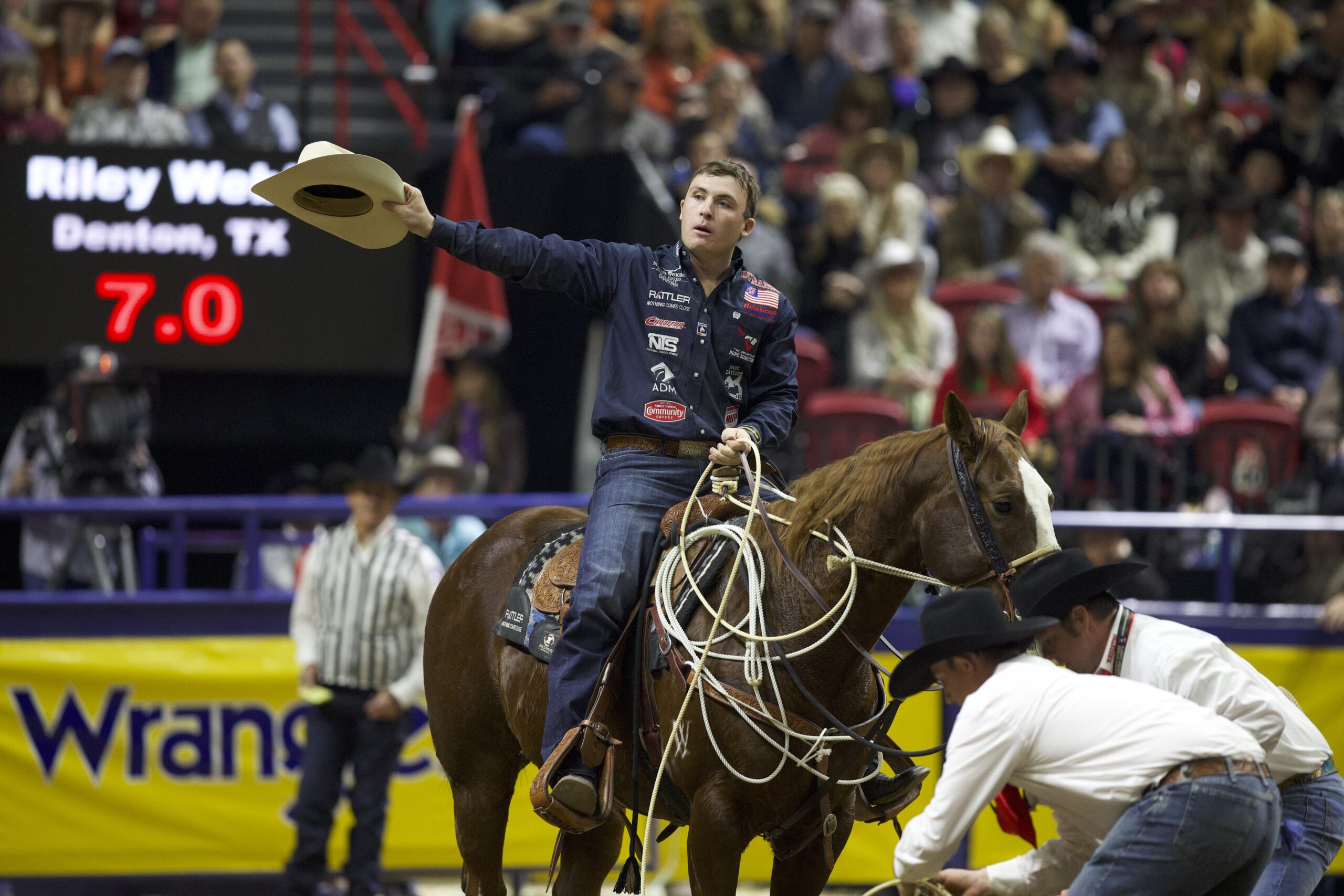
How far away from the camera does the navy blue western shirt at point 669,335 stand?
5.07 m

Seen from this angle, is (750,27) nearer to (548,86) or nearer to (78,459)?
(548,86)

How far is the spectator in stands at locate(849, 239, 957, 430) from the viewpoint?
35.0 ft

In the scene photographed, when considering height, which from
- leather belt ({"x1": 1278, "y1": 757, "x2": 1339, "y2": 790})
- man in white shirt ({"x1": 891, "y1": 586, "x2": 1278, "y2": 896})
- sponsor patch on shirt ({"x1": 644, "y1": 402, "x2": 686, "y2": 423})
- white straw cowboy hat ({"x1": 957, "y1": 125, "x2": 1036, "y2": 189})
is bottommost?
leather belt ({"x1": 1278, "y1": 757, "x2": 1339, "y2": 790})

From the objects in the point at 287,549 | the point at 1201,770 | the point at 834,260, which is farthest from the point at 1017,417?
the point at 834,260

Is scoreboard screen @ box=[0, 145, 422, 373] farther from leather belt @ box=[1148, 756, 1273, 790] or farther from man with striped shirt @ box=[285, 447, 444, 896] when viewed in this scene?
leather belt @ box=[1148, 756, 1273, 790]

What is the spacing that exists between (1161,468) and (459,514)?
170 inches

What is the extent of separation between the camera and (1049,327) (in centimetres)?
1091

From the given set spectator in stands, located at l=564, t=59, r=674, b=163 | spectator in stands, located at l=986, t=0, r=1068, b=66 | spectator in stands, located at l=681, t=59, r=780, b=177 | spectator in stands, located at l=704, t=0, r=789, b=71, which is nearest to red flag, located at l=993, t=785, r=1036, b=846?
spectator in stands, located at l=681, t=59, r=780, b=177

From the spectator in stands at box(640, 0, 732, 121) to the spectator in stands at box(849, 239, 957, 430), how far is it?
116 inches

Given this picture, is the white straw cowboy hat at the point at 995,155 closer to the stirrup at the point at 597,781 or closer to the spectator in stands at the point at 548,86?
the spectator in stands at the point at 548,86

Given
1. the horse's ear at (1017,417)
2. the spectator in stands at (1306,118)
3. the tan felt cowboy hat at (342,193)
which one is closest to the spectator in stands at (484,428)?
the tan felt cowboy hat at (342,193)

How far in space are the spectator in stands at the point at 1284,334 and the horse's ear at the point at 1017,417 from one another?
6.96 metres

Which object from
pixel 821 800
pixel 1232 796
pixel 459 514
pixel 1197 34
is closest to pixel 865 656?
pixel 821 800

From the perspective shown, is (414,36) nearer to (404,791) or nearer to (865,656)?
(404,791)
